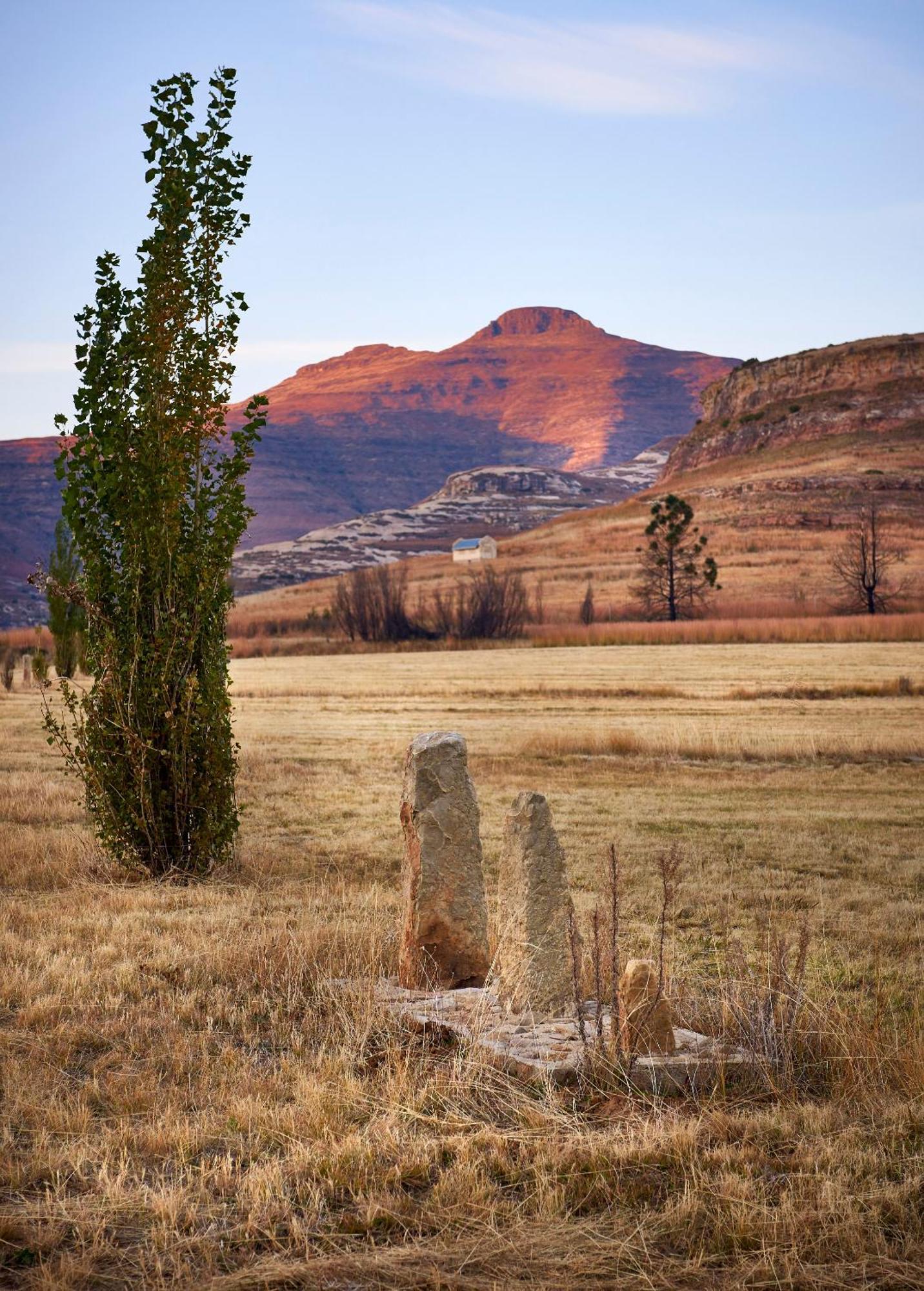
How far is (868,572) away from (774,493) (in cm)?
4802

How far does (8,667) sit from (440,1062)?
1621 inches

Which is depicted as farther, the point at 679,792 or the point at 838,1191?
the point at 679,792

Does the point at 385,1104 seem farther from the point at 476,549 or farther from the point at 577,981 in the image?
the point at 476,549

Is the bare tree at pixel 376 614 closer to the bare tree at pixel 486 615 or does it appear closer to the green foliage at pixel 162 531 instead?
the bare tree at pixel 486 615

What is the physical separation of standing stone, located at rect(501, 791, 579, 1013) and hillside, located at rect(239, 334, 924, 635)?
202ft

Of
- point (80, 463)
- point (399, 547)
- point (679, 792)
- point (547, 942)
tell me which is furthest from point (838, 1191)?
point (399, 547)

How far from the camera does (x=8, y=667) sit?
43.9m

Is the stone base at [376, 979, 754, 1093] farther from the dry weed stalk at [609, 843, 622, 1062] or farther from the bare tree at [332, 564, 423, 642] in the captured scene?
the bare tree at [332, 564, 423, 642]

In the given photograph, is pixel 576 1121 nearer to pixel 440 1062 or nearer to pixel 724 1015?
pixel 440 1062

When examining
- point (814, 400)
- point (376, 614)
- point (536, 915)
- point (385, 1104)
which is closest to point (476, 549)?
point (376, 614)

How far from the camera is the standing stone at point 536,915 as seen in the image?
6711 mm

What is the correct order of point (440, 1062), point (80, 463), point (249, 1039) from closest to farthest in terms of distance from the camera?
point (440, 1062), point (249, 1039), point (80, 463)

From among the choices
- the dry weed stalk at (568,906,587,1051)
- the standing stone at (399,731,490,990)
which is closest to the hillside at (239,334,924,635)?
the standing stone at (399,731,490,990)

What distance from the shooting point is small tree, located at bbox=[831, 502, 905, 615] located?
6619 cm
